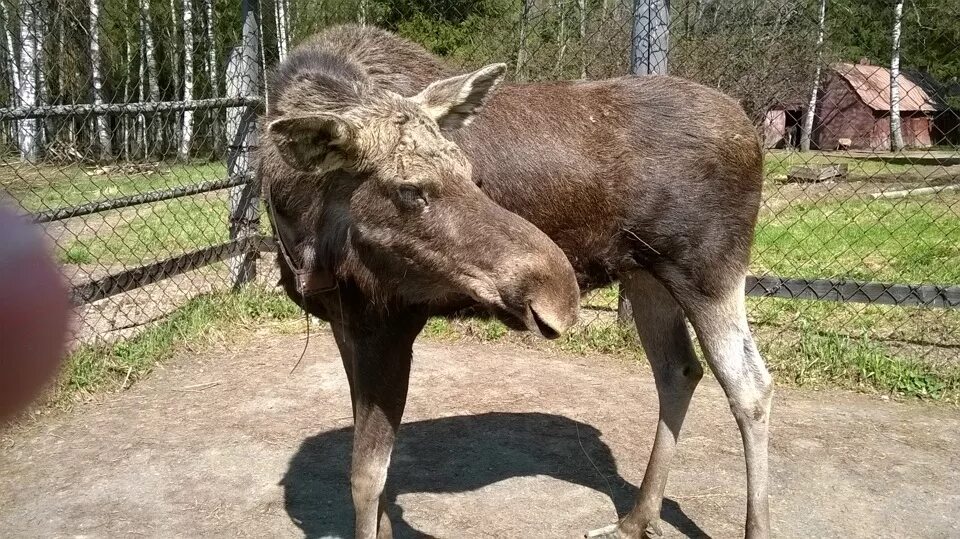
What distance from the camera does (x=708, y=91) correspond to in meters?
3.89

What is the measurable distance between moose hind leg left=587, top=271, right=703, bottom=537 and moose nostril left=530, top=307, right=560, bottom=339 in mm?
1296

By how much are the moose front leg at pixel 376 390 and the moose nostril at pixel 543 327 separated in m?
0.72

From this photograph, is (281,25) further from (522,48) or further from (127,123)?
(127,123)

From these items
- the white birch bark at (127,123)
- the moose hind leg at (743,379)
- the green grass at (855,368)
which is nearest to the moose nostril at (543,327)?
the moose hind leg at (743,379)

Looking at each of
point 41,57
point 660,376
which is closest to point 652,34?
point 660,376

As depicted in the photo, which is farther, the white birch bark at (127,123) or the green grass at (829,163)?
the white birch bark at (127,123)

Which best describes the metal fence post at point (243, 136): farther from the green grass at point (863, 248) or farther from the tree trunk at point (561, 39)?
the green grass at point (863, 248)

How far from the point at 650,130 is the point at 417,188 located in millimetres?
1331

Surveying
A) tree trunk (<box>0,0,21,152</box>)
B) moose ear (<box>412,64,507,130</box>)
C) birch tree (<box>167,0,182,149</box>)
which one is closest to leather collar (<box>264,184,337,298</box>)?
moose ear (<box>412,64,507,130</box>)

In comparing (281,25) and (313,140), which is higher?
(281,25)

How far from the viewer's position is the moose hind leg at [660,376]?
3949mm

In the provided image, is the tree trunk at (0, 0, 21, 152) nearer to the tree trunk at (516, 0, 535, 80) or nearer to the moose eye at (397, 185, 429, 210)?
the tree trunk at (516, 0, 535, 80)

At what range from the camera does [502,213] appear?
9.66 ft

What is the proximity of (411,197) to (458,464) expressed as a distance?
2164 mm
